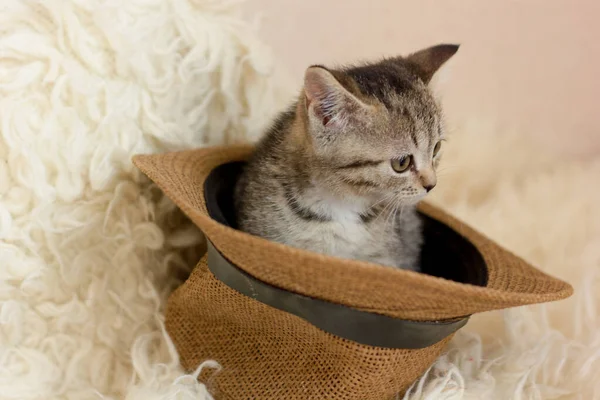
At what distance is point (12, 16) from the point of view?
2.65 ft

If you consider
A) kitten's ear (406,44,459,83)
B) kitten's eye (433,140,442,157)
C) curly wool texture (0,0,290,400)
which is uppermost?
kitten's ear (406,44,459,83)

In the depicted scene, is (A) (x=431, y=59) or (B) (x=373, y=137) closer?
(B) (x=373, y=137)

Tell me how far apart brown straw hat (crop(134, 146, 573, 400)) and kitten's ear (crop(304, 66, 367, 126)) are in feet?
0.66

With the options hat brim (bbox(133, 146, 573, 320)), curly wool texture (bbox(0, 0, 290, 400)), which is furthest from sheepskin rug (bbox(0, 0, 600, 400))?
hat brim (bbox(133, 146, 573, 320))

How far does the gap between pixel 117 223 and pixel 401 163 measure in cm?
46

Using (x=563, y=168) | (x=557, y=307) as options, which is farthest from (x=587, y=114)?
(x=557, y=307)

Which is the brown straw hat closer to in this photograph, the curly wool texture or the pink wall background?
the curly wool texture

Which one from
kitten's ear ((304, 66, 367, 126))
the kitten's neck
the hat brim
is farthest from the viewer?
the kitten's neck

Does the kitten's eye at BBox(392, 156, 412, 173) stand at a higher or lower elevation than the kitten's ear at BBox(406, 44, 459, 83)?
lower

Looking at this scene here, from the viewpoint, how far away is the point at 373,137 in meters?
0.76

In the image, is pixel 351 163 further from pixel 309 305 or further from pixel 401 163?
pixel 309 305

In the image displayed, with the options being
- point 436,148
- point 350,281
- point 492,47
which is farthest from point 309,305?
point 492,47

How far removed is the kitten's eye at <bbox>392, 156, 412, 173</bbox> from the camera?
0.78 metres

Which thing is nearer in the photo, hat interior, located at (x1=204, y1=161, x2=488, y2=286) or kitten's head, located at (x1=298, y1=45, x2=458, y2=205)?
kitten's head, located at (x1=298, y1=45, x2=458, y2=205)
